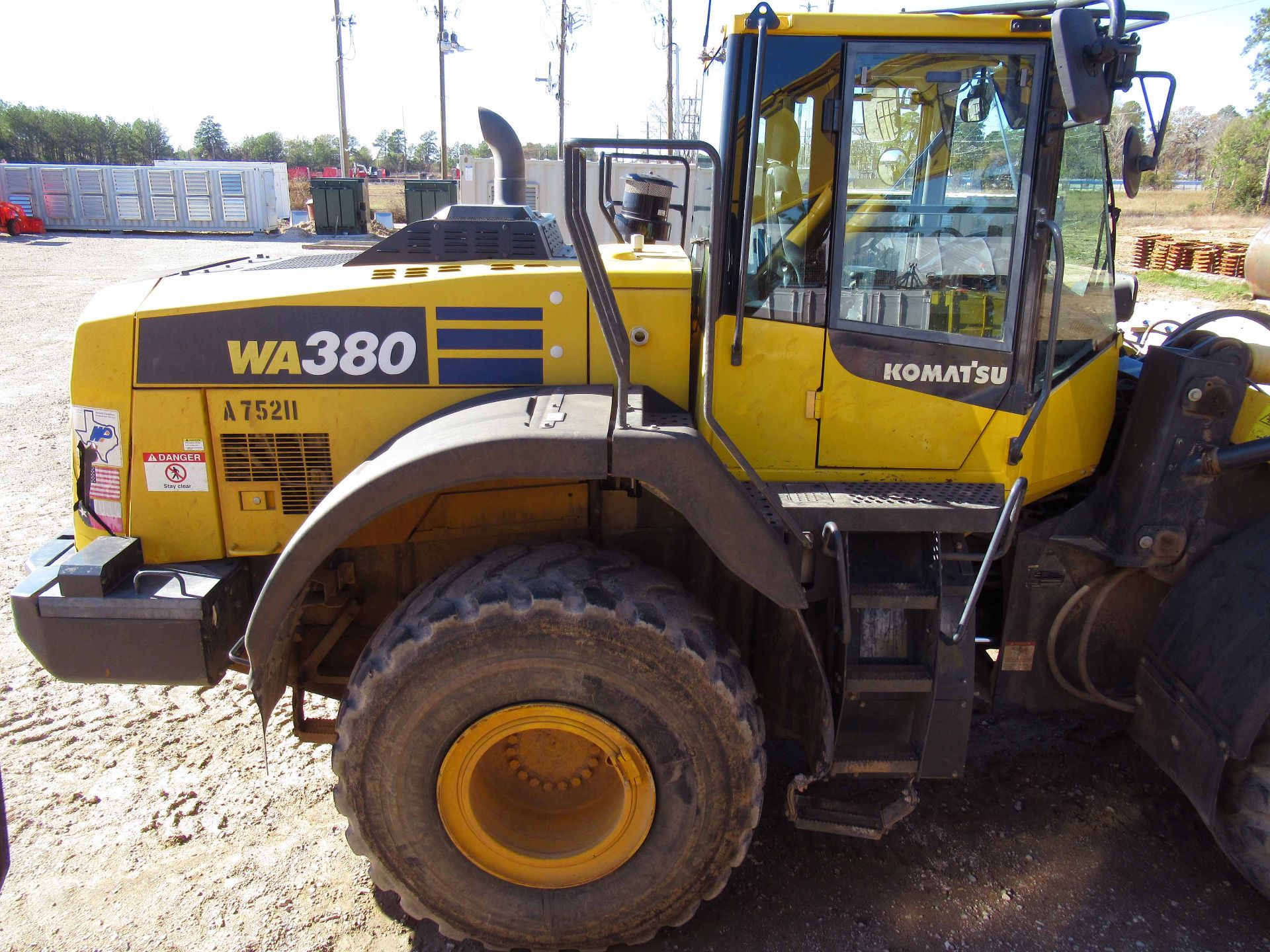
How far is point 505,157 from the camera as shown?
446 centimetres

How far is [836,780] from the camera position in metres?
3.25

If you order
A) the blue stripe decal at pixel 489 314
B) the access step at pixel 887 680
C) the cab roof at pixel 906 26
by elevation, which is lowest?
the access step at pixel 887 680

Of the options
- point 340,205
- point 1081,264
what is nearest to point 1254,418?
point 1081,264

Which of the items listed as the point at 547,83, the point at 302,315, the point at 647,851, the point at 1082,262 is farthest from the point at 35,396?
the point at 547,83

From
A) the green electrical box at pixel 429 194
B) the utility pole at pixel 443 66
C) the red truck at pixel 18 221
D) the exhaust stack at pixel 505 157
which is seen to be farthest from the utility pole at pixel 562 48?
the exhaust stack at pixel 505 157

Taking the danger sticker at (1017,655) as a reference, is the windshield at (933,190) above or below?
above

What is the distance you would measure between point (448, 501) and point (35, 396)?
8.67 meters

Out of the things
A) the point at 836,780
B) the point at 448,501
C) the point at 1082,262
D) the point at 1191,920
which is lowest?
the point at 1191,920

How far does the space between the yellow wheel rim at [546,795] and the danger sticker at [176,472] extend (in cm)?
129

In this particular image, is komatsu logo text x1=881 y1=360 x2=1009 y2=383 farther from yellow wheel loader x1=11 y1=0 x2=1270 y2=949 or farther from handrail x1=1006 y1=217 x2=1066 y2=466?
handrail x1=1006 y1=217 x2=1066 y2=466

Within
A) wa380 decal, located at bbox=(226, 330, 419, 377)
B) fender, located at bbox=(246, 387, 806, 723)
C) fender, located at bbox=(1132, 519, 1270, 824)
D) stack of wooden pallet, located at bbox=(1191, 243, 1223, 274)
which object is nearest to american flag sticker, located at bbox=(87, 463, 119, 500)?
wa380 decal, located at bbox=(226, 330, 419, 377)

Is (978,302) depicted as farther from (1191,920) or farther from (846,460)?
(1191,920)

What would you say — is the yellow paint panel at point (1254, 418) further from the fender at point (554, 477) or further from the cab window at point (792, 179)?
the fender at point (554, 477)

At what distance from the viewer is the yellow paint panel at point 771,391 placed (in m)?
2.78
